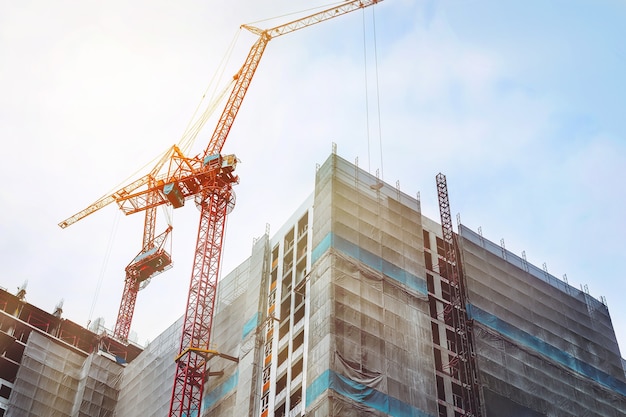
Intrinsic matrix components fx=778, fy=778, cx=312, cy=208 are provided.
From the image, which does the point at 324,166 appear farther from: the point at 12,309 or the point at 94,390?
the point at 12,309

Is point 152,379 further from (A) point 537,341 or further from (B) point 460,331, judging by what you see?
(A) point 537,341

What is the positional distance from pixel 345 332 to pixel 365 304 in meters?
4.46

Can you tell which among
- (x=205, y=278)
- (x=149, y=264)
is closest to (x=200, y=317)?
(x=205, y=278)

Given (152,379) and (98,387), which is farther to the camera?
(98,387)

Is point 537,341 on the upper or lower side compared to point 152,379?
upper

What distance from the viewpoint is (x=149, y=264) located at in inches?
5315

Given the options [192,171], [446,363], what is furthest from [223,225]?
[446,363]

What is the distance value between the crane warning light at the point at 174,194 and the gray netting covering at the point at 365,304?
2847 centimetres

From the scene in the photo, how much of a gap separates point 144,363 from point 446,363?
136ft

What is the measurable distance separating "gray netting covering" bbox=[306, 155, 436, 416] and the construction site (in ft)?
0.47

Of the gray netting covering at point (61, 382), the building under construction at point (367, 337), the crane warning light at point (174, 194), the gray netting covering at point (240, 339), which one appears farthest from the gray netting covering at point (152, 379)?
the crane warning light at point (174, 194)

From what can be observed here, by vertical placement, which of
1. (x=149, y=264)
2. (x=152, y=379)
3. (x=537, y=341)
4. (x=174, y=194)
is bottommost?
(x=152, y=379)

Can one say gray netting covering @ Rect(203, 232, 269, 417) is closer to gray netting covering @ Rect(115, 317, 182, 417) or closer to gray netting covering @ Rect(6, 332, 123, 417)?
gray netting covering @ Rect(115, 317, 182, 417)

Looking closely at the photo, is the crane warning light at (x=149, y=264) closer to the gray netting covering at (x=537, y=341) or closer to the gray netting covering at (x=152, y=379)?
the gray netting covering at (x=152, y=379)
